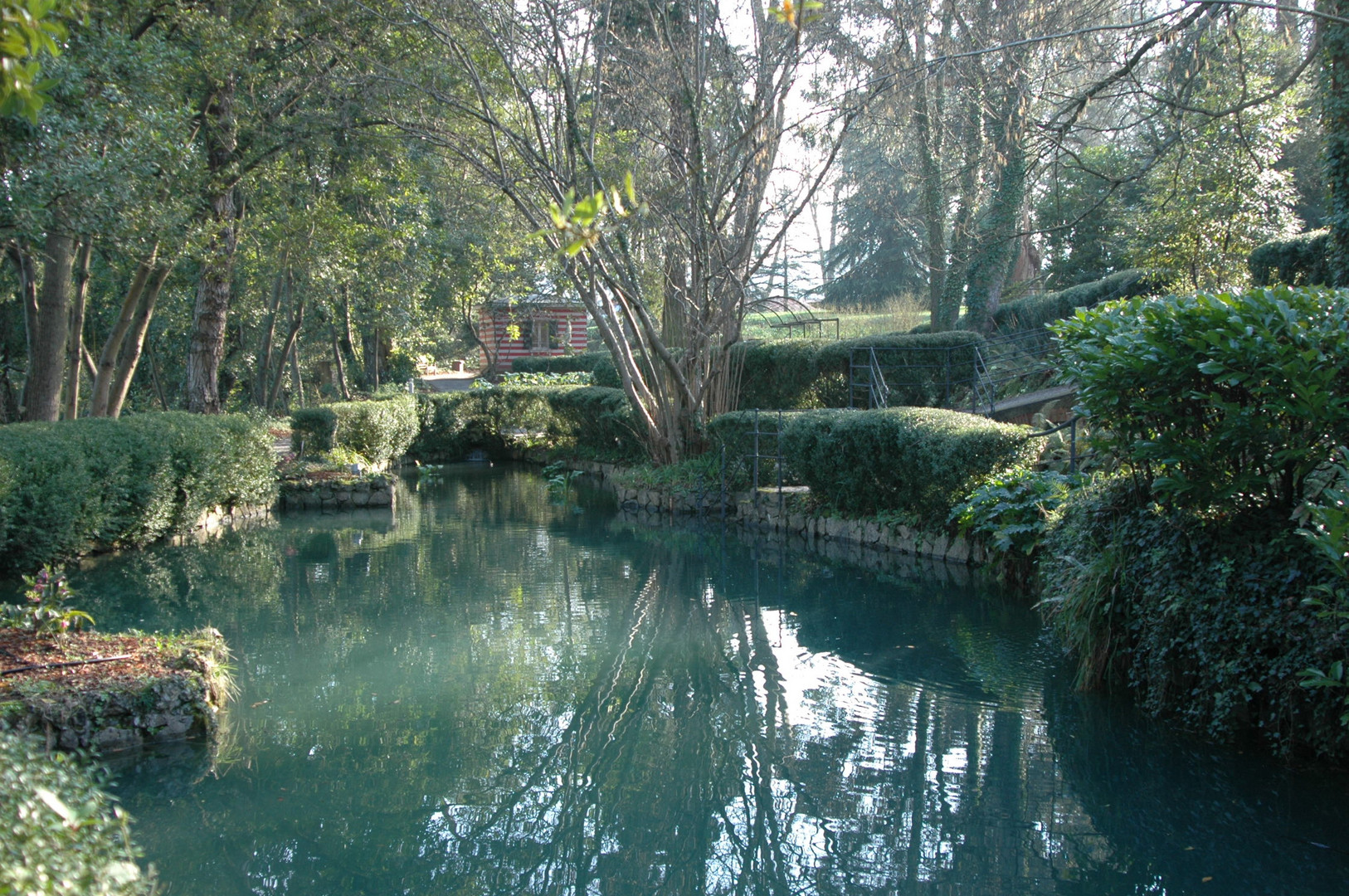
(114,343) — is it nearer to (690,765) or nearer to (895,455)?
(895,455)

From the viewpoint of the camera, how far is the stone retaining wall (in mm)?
15812

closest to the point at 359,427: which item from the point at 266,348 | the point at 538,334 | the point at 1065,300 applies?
the point at 266,348

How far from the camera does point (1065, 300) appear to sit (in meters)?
19.3

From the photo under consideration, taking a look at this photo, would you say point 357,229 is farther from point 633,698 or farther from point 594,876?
point 594,876

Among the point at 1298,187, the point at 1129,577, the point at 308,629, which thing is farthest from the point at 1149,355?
the point at 1298,187

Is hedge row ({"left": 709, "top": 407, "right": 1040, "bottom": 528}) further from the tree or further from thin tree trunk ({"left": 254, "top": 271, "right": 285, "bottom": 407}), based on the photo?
thin tree trunk ({"left": 254, "top": 271, "right": 285, "bottom": 407})

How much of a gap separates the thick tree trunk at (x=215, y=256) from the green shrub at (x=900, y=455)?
8.17 meters

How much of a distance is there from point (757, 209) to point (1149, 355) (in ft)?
28.6

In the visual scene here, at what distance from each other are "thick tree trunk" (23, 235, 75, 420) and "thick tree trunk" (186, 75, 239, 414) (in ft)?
5.82

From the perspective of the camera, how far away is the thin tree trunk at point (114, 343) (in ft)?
41.0

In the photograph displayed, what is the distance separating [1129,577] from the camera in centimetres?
568

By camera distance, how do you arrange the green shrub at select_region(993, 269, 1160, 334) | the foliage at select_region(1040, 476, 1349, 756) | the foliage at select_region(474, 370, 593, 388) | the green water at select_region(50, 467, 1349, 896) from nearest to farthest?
the green water at select_region(50, 467, 1349, 896)
the foliage at select_region(1040, 476, 1349, 756)
the green shrub at select_region(993, 269, 1160, 334)
the foliage at select_region(474, 370, 593, 388)

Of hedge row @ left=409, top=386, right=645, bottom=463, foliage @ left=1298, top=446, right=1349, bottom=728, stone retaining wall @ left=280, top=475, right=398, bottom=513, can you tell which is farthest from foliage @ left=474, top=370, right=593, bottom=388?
foliage @ left=1298, top=446, right=1349, bottom=728

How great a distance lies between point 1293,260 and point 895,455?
286 inches
